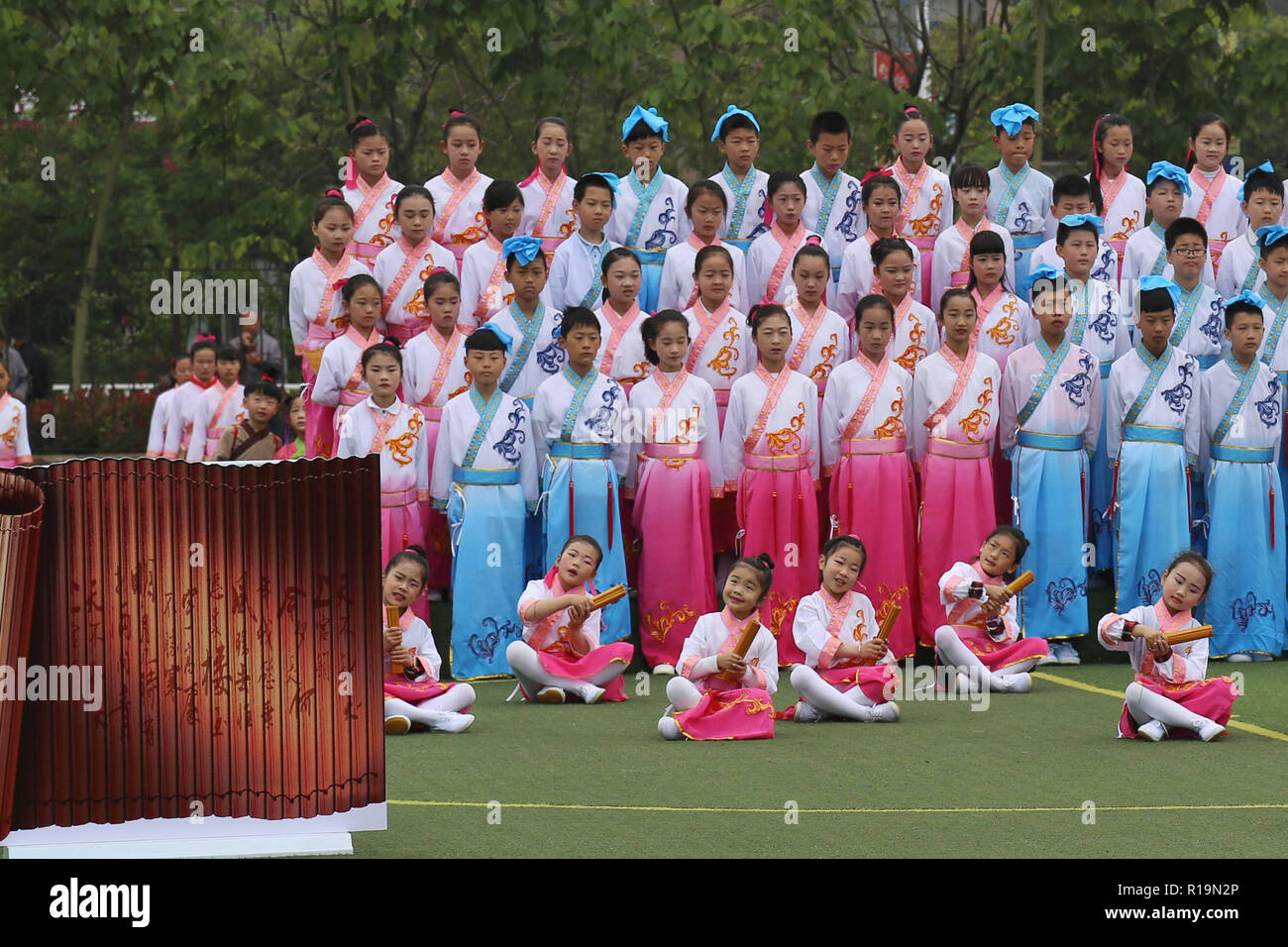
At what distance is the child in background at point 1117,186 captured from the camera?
32.5ft

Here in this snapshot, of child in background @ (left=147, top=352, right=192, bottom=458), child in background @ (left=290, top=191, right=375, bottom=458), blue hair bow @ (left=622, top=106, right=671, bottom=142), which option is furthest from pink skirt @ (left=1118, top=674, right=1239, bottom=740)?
child in background @ (left=147, top=352, right=192, bottom=458)

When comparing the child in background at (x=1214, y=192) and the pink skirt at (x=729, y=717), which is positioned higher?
the child in background at (x=1214, y=192)

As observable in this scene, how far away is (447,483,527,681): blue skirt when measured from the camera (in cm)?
856

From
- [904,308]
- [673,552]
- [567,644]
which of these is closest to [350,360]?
[673,552]

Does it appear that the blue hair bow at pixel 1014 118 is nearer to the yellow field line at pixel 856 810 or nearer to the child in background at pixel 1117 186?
the child in background at pixel 1117 186

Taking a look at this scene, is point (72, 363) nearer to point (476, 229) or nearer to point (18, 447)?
point (18, 447)

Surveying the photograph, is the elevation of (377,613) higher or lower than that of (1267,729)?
higher

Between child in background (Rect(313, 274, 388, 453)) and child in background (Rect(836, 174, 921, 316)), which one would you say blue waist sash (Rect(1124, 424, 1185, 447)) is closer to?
child in background (Rect(836, 174, 921, 316))

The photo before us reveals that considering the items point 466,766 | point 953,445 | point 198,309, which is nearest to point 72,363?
point 198,309

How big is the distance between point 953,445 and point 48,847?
5.36 metres

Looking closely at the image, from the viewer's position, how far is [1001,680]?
802 centimetres

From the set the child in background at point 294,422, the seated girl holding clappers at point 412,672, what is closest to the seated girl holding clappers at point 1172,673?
the seated girl holding clappers at point 412,672

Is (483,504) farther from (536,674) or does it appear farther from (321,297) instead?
(321,297)

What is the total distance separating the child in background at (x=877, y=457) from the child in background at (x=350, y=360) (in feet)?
7.00
